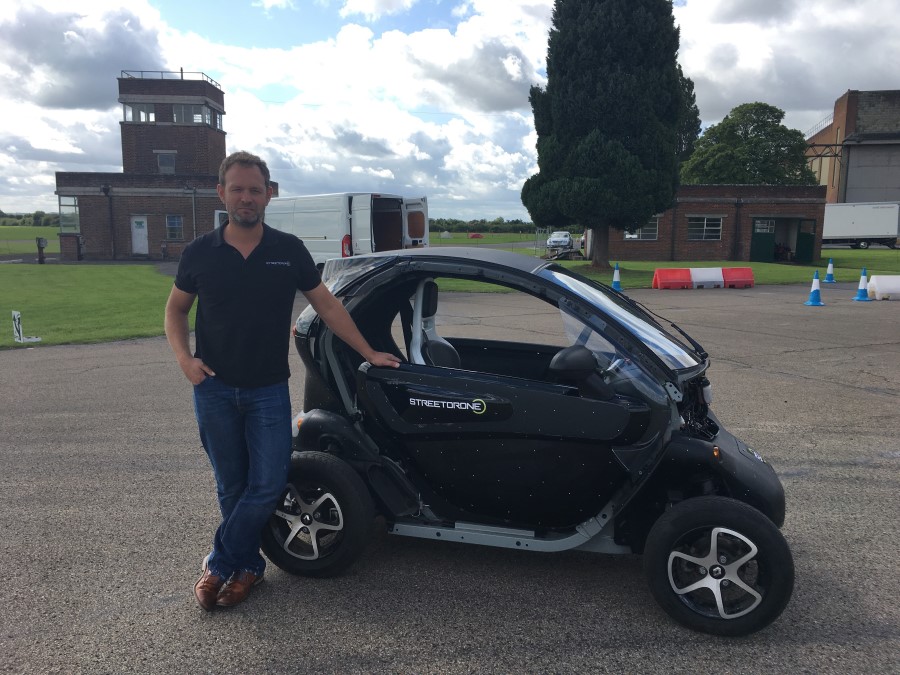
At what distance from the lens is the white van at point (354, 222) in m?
17.9

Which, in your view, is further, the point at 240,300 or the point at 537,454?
the point at 537,454

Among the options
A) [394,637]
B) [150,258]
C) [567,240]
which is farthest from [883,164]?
[394,637]

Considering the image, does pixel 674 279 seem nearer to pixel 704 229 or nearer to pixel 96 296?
pixel 96 296

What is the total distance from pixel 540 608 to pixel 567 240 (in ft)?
135

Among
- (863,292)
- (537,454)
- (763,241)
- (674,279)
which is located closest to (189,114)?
(763,241)

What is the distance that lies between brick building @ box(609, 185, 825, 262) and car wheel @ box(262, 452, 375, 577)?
36.3 meters

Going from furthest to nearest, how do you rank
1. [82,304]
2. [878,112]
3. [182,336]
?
[878,112] → [82,304] → [182,336]

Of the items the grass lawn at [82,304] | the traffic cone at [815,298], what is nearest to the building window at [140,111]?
the grass lawn at [82,304]

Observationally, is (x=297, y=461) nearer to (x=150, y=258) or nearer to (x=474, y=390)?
(x=474, y=390)

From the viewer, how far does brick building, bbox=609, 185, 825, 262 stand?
124 feet

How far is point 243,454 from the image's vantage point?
3.23 metres

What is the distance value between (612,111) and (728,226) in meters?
15.6

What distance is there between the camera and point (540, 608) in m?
3.21

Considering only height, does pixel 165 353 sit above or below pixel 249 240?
below
